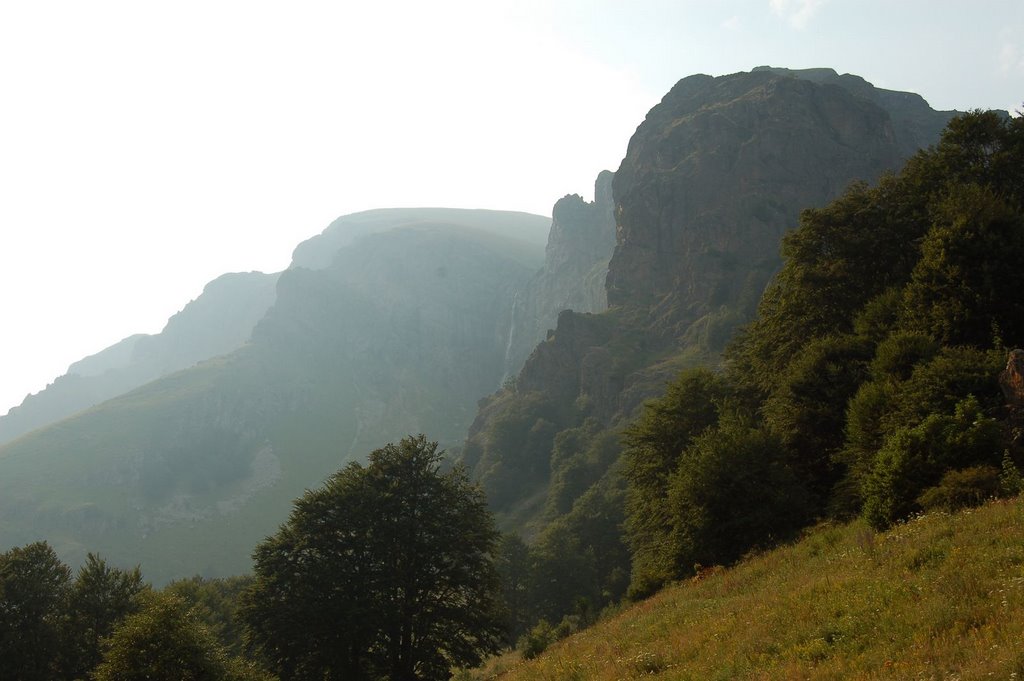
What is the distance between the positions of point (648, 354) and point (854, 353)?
287ft

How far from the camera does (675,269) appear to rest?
12469cm

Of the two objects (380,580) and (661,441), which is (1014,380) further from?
(380,580)

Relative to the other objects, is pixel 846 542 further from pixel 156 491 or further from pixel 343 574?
pixel 156 491

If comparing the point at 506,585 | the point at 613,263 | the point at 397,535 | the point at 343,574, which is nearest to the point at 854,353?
the point at 397,535

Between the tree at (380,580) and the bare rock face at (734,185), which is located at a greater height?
the bare rock face at (734,185)

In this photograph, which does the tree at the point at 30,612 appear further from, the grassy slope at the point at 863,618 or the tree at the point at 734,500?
the tree at the point at 734,500

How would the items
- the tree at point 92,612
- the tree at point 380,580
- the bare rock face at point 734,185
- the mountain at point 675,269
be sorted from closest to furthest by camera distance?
1. the tree at point 380,580
2. the tree at point 92,612
3. the mountain at point 675,269
4. the bare rock face at point 734,185

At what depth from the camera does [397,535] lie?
33031mm

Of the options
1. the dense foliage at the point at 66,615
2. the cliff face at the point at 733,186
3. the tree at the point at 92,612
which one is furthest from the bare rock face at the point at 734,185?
the dense foliage at the point at 66,615

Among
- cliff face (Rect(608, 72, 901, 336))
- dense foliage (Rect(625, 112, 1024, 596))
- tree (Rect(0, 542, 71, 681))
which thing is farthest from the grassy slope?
cliff face (Rect(608, 72, 901, 336))

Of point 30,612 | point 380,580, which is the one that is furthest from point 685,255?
point 30,612

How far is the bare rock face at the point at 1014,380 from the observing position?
20000mm

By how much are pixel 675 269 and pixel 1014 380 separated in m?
107

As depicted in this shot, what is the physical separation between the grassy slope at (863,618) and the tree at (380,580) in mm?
13503
